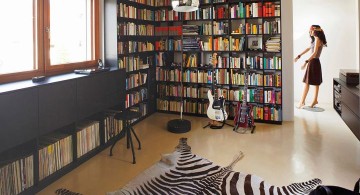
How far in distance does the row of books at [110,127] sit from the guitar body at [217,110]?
1.61 m

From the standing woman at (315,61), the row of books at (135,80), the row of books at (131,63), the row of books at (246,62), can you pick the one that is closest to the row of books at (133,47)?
the row of books at (131,63)

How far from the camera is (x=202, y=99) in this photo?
555 cm

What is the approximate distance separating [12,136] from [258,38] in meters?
4.30

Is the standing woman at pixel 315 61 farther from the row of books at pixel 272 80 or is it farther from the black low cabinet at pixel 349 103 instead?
the row of books at pixel 272 80

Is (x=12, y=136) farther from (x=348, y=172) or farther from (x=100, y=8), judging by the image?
(x=348, y=172)

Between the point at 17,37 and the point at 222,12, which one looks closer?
the point at 17,37

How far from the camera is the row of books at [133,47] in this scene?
437 cm

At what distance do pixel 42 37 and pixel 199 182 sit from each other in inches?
92.9

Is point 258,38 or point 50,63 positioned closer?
point 50,63

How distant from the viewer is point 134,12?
4.75 meters

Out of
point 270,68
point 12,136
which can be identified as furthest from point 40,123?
point 270,68

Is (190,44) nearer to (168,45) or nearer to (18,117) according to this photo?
(168,45)

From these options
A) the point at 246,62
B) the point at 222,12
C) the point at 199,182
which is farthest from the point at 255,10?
the point at 199,182

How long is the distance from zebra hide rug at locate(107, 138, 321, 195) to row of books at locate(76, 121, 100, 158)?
0.88 metres
